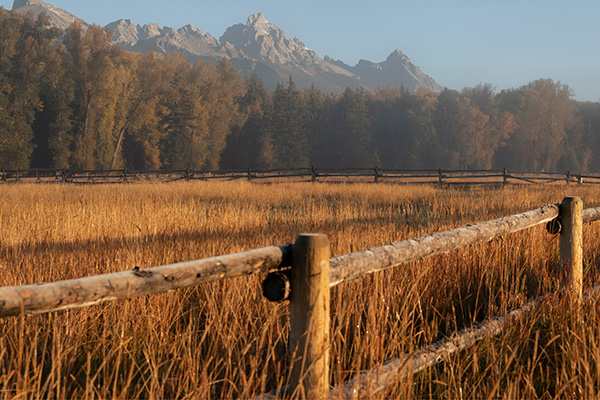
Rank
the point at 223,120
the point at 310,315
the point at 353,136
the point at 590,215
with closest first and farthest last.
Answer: the point at 310,315, the point at 590,215, the point at 223,120, the point at 353,136

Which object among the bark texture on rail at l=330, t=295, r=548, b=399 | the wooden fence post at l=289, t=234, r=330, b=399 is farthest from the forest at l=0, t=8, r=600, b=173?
the wooden fence post at l=289, t=234, r=330, b=399

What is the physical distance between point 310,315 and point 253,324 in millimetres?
1288

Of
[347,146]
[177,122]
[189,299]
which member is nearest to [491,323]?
Result: [189,299]

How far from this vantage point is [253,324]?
3420 mm

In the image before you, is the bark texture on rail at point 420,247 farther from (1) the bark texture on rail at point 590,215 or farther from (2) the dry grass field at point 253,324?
(1) the bark texture on rail at point 590,215

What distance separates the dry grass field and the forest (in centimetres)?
4139

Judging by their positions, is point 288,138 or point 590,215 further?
point 288,138

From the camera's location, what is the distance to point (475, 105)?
239 ft

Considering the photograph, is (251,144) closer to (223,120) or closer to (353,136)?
A: (223,120)

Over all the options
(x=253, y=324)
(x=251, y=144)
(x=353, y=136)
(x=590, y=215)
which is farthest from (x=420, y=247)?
(x=353, y=136)

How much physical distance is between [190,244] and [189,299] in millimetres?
1720

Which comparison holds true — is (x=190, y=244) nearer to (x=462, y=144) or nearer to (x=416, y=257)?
(x=416, y=257)

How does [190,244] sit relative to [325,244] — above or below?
below

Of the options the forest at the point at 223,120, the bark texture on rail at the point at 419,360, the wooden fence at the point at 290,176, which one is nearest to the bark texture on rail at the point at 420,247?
the bark texture on rail at the point at 419,360
